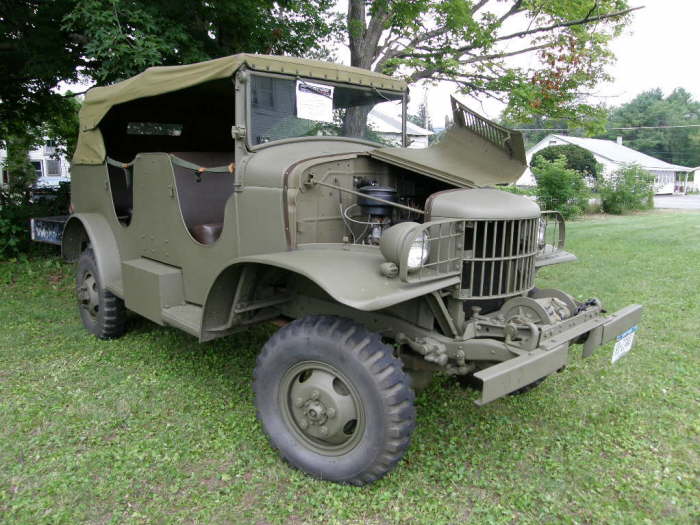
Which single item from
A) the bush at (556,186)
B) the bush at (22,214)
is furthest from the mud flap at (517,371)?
the bush at (556,186)

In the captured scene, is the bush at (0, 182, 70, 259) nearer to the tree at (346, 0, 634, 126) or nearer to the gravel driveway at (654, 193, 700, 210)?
the tree at (346, 0, 634, 126)

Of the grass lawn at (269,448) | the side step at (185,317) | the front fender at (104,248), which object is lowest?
the grass lawn at (269,448)

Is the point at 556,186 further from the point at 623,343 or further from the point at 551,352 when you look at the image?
the point at 551,352

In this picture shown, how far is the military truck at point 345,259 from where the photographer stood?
257 centimetres

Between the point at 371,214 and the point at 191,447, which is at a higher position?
the point at 371,214

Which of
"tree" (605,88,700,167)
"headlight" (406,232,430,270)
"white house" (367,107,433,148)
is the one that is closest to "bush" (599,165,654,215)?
"white house" (367,107,433,148)

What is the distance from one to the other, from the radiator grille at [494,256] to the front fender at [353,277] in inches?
5.8

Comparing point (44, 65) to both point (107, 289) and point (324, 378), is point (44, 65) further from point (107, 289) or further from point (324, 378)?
point (324, 378)

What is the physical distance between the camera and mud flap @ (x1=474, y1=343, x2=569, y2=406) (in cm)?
229

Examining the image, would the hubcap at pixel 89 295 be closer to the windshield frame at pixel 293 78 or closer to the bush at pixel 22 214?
the windshield frame at pixel 293 78

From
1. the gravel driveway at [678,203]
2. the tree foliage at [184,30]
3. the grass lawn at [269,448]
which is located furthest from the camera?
the gravel driveway at [678,203]

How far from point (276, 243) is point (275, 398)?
0.88 metres

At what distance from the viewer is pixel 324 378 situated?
2752 mm

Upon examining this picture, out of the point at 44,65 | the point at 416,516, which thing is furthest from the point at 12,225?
the point at 416,516
